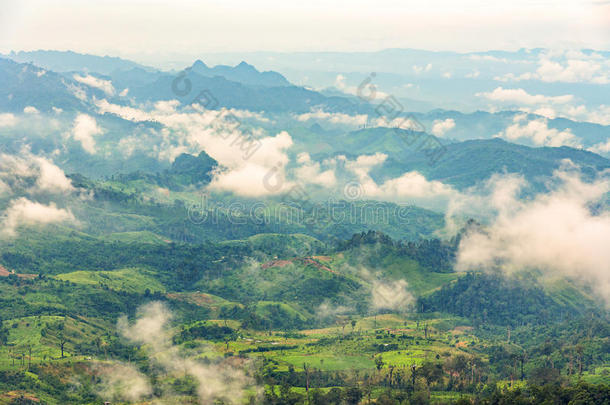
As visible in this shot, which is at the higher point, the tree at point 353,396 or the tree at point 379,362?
the tree at point 353,396

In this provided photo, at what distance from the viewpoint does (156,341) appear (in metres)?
180

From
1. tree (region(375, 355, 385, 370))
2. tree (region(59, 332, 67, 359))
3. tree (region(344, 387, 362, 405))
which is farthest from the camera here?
tree (region(59, 332, 67, 359))

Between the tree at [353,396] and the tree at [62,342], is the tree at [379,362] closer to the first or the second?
the tree at [353,396]

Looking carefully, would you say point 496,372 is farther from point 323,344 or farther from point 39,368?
point 39,368

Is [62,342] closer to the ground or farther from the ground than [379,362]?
farther from the ground

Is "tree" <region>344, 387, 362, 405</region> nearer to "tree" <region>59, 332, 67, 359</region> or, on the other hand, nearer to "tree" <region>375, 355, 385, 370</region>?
"tree" <region>375, 355, 385, 370</region>

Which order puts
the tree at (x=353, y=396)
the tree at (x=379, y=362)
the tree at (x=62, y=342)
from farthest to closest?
the tree at (x=62, y=342)
the tree at (x=379, y=362)
the tree at (x=353, y=396)

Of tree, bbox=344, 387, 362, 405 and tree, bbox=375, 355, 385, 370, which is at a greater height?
tree, bbox=344, 387, 362, 405

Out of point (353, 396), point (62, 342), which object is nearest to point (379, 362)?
point (353, 396)

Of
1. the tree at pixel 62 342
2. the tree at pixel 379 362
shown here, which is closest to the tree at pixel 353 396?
the tree at pixel 379 362

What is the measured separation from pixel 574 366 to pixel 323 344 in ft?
218

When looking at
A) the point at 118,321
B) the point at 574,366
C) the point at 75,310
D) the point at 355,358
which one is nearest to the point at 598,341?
the point at 574,366

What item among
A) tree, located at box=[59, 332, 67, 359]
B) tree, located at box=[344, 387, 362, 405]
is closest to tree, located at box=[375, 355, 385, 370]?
tree, located at box=[344, 387, 362, 405]

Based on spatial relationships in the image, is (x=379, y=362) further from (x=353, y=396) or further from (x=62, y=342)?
(x=62, y=342)
